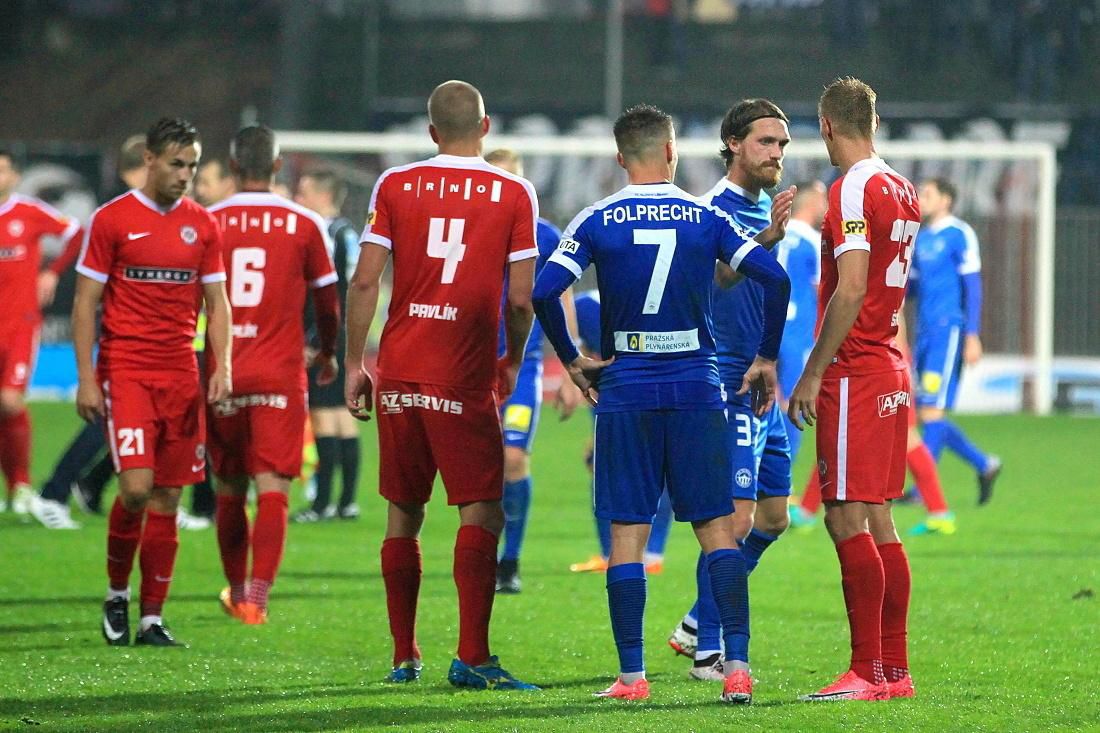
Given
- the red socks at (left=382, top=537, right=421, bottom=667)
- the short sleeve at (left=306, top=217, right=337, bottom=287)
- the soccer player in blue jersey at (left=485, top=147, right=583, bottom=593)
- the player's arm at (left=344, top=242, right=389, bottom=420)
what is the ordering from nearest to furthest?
the player's arm at (left=344, top=242, right=389, bottom=420)
the red socks at (left=382, top=537, right=421, bottom=667)
the short sleeve at (left=306, top=217, right=337, bottom=287)
the soccer player in blue jersey at (left=485, top=147, right=583, bottom=593)

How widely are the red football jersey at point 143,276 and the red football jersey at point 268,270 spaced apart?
698 millimetres

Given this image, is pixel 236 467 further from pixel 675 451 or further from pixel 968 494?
pixel 968 494

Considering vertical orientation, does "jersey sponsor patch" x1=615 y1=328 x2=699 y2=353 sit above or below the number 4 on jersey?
below

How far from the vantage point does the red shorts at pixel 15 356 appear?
476 inches

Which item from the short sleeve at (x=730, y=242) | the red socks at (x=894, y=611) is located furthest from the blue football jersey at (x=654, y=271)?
the red socks at (x=894, y=611)

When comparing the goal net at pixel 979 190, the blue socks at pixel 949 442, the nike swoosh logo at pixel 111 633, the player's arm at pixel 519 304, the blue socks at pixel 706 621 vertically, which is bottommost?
the nike swoosh logo at pixel 111 633

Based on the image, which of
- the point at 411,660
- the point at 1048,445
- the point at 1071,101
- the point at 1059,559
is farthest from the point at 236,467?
the point at 1071,101

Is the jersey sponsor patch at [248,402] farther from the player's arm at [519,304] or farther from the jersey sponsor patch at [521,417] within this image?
the player's arm at [519,304]

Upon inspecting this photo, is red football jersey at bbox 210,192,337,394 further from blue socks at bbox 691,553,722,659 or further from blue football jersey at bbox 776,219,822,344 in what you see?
blue football jersey at bbox 776,219,822,344

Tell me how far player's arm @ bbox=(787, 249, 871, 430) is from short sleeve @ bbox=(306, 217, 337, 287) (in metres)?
2.73

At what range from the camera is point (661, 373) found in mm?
5785

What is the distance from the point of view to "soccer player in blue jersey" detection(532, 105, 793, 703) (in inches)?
227

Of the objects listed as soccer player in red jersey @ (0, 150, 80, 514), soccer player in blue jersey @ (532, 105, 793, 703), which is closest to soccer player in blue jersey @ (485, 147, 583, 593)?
soccer player in blue jersey @ (532, 105, 793, 703)

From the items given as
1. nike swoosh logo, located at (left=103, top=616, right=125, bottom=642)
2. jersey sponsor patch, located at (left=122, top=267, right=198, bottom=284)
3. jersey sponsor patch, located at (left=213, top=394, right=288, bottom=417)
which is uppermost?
jersey sponsor patch, located at (left=122, top=267, right=198, bottom=284)
